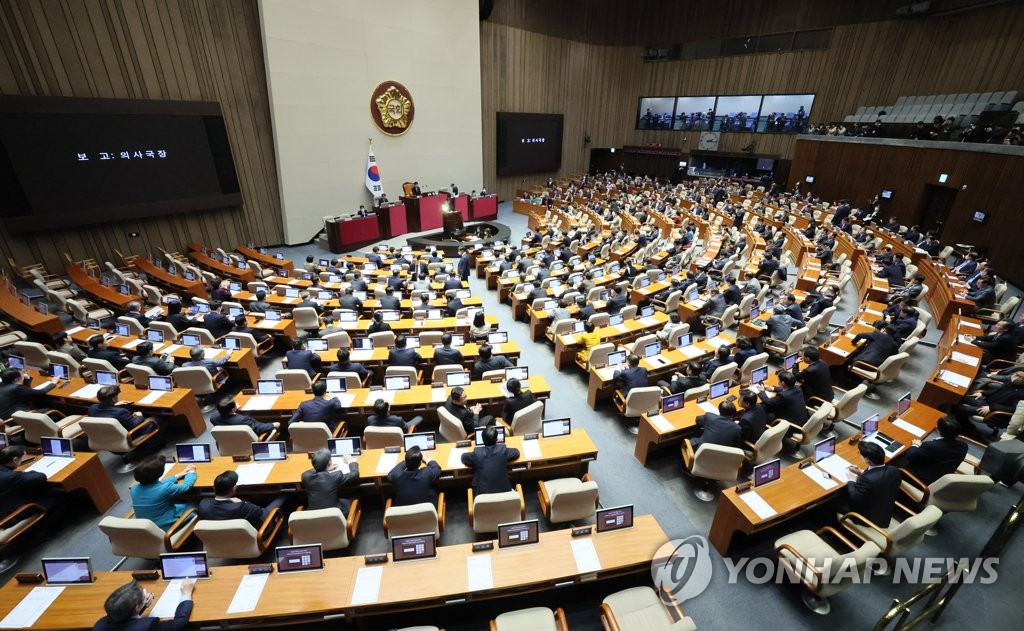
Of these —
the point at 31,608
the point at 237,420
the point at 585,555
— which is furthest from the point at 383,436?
the point at 31,608

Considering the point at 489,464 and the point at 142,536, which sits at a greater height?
the point at 489,464

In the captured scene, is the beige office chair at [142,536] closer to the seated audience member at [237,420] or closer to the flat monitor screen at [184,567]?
the flat monitor screen at [184,567]

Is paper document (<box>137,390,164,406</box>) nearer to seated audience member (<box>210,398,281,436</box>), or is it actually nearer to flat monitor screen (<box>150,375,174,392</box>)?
flat monitor screen (<box>150,375,174,392</box>)

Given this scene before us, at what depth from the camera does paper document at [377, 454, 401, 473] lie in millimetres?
4930

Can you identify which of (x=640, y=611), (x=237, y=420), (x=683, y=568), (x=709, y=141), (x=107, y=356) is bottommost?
(x=683, y=568)

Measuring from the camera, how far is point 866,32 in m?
20.9

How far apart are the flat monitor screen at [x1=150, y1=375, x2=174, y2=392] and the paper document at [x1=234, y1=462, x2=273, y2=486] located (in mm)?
2640

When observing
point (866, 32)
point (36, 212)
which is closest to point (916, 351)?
point (866, 32)

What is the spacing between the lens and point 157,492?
4469 millimetres

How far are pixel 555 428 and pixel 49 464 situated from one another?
5849mm

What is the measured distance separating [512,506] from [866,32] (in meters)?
27.9

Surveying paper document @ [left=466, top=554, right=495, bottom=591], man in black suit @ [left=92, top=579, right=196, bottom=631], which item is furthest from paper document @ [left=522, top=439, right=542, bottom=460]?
man in black suit @ [left=92, top=579, right=196, bottom=631]

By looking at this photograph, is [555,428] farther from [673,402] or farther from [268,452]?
[268,452]

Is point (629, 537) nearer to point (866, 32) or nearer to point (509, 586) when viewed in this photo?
point (509, 586)
